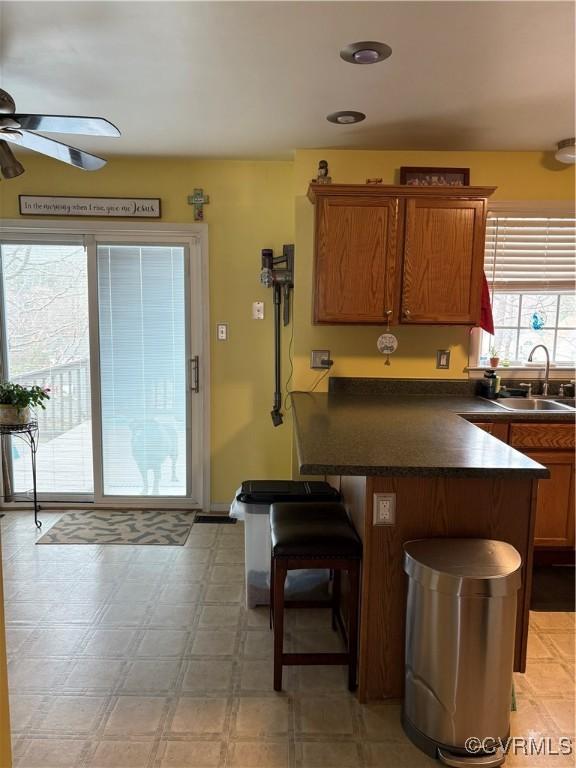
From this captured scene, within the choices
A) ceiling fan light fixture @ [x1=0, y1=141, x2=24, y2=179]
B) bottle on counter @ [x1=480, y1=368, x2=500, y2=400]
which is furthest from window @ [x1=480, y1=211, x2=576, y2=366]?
ceiling fan light fixture @ [x1=0, y1=141, x2=24, y2=179]

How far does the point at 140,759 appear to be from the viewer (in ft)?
6.04

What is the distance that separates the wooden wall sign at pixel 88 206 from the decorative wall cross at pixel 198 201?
0.79 ft

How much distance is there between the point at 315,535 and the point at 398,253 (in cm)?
183

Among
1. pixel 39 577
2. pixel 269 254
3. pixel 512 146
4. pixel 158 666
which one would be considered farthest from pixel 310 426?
pixel 512 146

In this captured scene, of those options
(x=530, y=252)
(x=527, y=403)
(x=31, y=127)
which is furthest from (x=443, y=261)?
(x=31, y=127)

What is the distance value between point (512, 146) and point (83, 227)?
2880mm

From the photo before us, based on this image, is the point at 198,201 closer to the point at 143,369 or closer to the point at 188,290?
the point at 188,290

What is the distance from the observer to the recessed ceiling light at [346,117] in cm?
286

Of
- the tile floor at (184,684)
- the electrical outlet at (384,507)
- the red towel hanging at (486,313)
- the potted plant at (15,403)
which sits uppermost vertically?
the red towel hanging at (486,313)

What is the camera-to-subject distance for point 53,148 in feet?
7.73

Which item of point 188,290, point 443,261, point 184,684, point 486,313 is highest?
point 443,261

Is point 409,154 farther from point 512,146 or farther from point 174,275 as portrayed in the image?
point 174,275

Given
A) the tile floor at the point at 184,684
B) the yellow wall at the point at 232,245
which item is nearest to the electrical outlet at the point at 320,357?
the yellow wall at the point at 232,245

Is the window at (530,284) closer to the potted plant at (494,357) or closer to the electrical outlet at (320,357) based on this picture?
the potted plant at (494,357)
